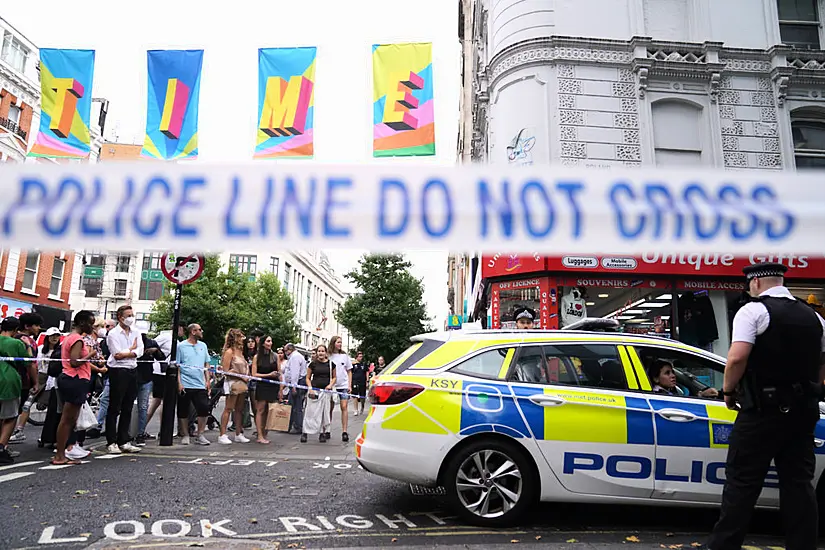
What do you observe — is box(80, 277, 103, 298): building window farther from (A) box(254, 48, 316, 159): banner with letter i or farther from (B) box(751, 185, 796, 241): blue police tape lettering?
(B) box(751, 185, 796, 241): blue police tape lettering

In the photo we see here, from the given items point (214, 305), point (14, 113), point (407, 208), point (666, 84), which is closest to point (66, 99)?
point (407, 208)

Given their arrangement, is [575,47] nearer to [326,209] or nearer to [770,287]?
[770,287]

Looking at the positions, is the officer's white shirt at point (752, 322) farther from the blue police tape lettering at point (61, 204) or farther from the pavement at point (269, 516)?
the blue police tape lettering at point (61, 204)

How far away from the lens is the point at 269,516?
4770mm

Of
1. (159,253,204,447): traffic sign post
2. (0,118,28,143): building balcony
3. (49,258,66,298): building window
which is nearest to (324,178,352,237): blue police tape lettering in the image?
(159,253,204,447): traffic sign post

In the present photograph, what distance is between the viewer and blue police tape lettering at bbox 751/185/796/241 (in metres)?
3.08

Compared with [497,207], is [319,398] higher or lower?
lower

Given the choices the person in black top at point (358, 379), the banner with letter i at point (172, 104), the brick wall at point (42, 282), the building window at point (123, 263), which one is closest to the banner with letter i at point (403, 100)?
the banner with letter i at point (172, 104)

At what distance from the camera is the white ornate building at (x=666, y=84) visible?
41.9 ft

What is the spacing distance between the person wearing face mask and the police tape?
15.6 ft

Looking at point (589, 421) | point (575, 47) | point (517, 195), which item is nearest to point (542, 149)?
point (575, 47)

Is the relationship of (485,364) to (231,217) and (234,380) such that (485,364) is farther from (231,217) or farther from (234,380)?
(234,380)

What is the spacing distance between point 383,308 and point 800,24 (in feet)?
93.2

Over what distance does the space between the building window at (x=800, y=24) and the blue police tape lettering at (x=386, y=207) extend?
14522 millimetres
